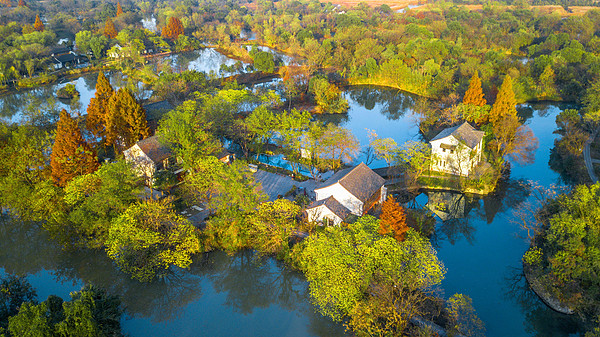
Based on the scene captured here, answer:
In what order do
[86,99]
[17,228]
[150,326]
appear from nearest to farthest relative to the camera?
[150,326] → [17,228] → [86,99]

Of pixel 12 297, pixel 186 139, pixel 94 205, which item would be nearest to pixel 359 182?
pixel 186 139

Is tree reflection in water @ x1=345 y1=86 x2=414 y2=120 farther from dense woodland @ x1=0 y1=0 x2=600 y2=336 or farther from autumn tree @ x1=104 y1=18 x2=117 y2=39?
autumn tree @ x1=104 y1=18 x2=117 y2=39

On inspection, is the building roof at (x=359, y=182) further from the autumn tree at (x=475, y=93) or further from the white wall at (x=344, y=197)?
the autumn tree at (x=475, y=93)

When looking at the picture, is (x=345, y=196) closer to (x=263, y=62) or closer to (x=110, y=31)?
(x=263, y=62)

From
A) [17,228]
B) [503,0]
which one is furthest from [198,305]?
[503,0]

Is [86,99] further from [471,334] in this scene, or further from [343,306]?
[471,334]

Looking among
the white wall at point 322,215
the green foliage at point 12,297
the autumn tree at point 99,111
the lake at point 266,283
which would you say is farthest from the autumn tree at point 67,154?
the white wall at point 322,215
